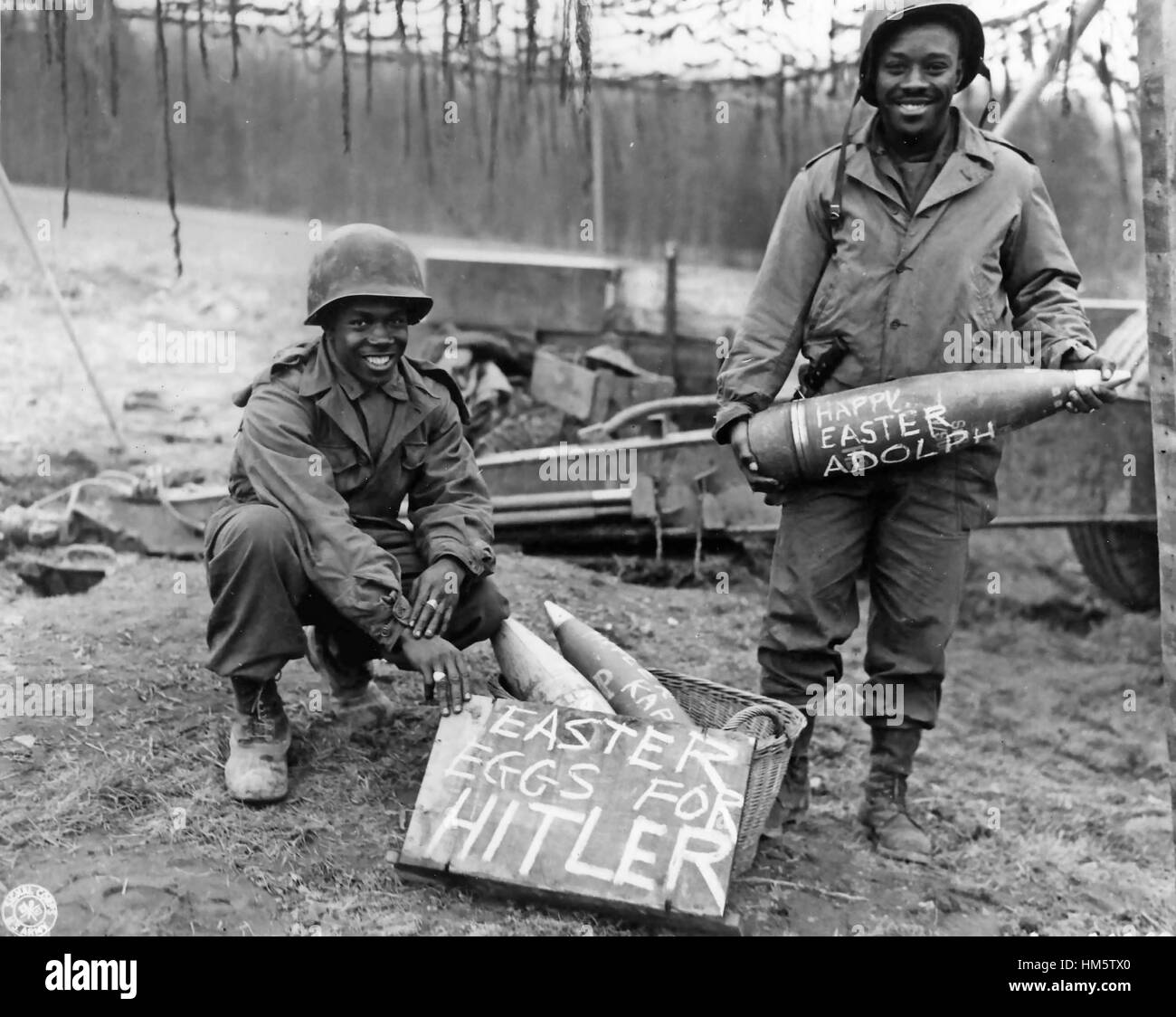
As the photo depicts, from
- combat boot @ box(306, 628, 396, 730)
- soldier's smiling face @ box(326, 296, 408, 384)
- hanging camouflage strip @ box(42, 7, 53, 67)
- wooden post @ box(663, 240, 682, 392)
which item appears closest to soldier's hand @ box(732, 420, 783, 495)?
soldier's smiling face @ box(326, 296, 408, 384)

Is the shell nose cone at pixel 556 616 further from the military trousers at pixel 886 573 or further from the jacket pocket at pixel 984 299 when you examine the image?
the jacket pocket at pixel 984 299

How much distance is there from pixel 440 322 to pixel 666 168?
1.65 metres

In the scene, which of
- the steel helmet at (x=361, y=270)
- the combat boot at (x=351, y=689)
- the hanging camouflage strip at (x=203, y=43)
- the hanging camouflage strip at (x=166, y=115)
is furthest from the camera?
the hanging camouflage strip at (x=203, y=43)

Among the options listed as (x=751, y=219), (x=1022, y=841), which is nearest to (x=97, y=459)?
(x=751, y=219)

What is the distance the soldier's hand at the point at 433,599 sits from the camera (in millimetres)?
3699

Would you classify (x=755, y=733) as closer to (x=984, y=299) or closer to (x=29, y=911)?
(x=984, y=299)

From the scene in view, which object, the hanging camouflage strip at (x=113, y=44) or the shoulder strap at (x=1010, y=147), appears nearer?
the shoulder strap at (x=1010, y=147)

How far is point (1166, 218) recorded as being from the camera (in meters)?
3.29

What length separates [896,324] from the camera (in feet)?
12.6

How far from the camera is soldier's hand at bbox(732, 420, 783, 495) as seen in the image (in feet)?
12.9

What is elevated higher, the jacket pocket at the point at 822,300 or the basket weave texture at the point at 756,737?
the jacket pocket at the point at 822,300

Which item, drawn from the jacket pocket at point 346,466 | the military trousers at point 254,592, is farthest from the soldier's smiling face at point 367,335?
the military trousers at point 254,592

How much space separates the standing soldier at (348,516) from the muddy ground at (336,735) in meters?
0.33

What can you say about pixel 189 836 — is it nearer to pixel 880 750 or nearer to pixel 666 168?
pixel 880 750
